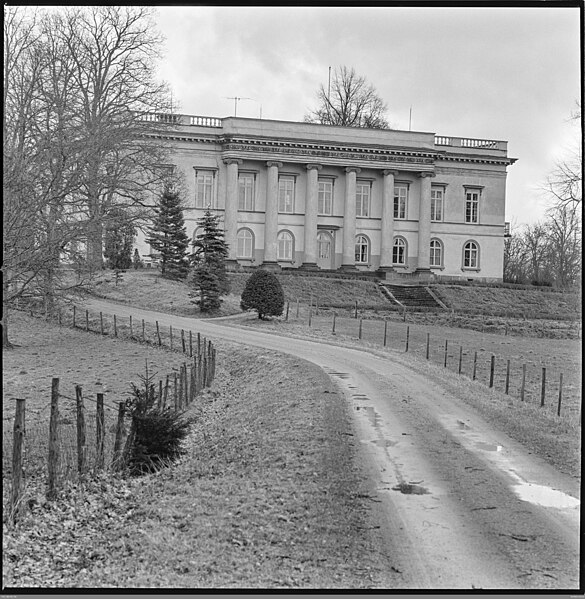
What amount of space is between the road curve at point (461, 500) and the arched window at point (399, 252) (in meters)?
35.3

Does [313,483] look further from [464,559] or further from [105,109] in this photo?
[105,109]

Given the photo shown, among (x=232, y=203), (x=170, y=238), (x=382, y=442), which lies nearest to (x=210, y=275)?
(x=170, y=238)

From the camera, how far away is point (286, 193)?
4688cm

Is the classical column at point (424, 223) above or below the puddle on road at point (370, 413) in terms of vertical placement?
above

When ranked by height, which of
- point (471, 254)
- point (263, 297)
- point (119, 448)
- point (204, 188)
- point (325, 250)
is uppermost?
point (204, 188)

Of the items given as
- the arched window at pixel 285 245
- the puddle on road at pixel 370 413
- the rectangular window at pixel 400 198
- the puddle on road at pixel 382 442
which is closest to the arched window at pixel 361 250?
the rectangular window at pixel 400 198

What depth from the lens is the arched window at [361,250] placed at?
48375 millimetres

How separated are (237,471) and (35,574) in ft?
12.4

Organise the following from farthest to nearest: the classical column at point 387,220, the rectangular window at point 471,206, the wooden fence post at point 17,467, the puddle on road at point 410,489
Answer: the rectangular window at point 471,206 < the classical column at point 387,220 < the puddle on road at point 410,489 < the wooden fence post at point 17,467

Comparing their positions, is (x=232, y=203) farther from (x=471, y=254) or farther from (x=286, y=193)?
(x=471, y=254)

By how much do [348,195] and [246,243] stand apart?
737cm

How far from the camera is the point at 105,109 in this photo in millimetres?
17828

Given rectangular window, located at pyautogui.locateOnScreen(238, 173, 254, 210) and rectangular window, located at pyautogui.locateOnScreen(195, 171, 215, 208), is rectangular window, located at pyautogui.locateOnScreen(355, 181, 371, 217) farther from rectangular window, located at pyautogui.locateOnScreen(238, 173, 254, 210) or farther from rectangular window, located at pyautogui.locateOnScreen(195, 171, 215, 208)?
rectangular window, located at pyautogui.locateOnScreen(195, 171, 215, 208)

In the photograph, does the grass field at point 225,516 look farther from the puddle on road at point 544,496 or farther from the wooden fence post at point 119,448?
the puddle on road at point 544,496
